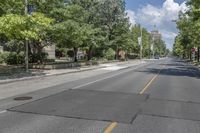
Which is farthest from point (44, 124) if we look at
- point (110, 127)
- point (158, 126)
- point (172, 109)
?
point (172, 109)

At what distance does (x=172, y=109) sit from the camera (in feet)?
40.4

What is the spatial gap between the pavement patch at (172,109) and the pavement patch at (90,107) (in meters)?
0.39

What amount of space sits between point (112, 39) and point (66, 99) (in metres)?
51.3

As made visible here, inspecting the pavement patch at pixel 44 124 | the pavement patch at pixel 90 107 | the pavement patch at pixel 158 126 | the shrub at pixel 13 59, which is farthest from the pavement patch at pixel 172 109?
the shrub at pixel 13 59

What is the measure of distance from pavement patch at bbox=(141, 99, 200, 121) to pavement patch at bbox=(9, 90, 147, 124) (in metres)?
0.39

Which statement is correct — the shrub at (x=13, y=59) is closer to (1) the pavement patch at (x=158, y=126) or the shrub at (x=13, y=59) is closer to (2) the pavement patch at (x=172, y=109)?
(2) the pavement patch at (x=172, y=109)

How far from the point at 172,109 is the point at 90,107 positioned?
2803 mm

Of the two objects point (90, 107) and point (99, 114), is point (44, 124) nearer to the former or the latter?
point (99, 114)

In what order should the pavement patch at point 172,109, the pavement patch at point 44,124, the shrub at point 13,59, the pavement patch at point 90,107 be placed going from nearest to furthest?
1. the pavement patch at point 44,124
2. the pavement patch at point 90,107
3. the pavement patch at point 172,109
4. the shrub at point 13,59

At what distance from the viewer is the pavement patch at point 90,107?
10625 millimetres

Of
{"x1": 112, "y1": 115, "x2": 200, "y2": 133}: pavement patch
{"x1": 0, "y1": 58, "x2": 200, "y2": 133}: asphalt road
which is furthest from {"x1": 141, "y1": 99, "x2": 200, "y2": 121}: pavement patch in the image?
{"x1": 112, "y1": 115, "x2": 200, "y2": 133}: pavement patch

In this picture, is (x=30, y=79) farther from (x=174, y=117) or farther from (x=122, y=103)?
(x=174, y=117)

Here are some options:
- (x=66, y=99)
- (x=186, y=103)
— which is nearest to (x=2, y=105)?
(x=66, y=99)

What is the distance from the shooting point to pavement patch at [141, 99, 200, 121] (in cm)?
1112
